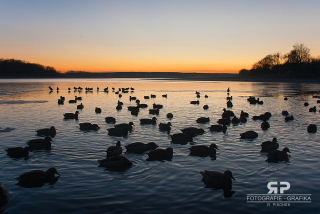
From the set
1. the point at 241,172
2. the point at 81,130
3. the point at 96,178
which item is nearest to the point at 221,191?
the point at 241,172

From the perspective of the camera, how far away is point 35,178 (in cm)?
954

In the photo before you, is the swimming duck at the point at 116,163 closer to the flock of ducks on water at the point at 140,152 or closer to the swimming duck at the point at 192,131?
the flock of ducks on water at the point at 140,152

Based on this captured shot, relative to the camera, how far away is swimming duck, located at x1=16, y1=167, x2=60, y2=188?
9.44 meters

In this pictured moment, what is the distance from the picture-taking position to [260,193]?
29.0 feet

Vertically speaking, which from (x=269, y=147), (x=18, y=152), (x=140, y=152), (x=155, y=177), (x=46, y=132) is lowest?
(x=155, y=177)

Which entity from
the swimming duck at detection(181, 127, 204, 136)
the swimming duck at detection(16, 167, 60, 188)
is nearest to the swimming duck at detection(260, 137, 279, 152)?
the swimming duck at detection(181, 127, 204, 136)

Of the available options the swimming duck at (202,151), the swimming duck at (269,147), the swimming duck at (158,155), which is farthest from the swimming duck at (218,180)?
the swimming duck at (269,147)

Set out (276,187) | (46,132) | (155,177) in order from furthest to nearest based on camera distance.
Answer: (46,132) → (155,177) → (276,187)

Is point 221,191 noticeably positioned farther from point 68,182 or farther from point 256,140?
point 256,140

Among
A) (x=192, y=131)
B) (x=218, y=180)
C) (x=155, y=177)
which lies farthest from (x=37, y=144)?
(x=218, y=180)

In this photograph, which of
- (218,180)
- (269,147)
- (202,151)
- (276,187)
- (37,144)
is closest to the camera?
(276,187)

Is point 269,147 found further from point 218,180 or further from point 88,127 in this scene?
point 88,127

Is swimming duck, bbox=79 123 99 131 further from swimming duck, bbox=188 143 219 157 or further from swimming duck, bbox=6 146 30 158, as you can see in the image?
swimming duck, bbox=188 143 219 157

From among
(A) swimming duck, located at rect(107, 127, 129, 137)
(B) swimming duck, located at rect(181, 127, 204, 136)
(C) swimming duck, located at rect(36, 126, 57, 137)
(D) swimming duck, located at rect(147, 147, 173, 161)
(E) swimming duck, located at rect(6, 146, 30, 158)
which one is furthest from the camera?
(B) swimming duck, located at rect(181, 127, 204, 136)
